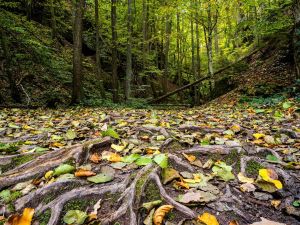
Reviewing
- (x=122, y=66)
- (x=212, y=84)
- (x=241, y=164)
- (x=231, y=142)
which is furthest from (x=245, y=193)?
(x=122, y=66)

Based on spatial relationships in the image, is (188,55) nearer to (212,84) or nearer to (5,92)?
(212,84)

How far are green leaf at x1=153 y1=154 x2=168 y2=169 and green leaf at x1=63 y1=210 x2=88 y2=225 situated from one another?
0.85 metres

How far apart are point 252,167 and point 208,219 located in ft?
3.46

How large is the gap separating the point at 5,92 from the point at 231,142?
894 cm

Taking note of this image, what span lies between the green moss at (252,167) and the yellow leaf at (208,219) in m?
0.89

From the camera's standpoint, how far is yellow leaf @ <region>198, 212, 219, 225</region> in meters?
1.87

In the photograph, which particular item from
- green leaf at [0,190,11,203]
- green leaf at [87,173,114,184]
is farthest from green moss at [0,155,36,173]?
green leaf at [87,173,114,184]

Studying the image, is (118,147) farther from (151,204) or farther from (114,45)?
(114,45)

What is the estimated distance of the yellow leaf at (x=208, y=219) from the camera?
187 centimetres

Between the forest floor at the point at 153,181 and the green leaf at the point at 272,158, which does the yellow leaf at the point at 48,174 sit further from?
the green leaf at the point at 272,158

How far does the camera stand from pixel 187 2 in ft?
40.6

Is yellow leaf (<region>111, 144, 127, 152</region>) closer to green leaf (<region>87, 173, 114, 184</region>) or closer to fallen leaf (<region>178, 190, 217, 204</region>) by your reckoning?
green leaf (<region>87, 173, 114, 184</region>)

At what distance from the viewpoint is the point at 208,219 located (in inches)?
74.6

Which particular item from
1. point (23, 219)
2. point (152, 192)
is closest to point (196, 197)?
point (152, 192)
